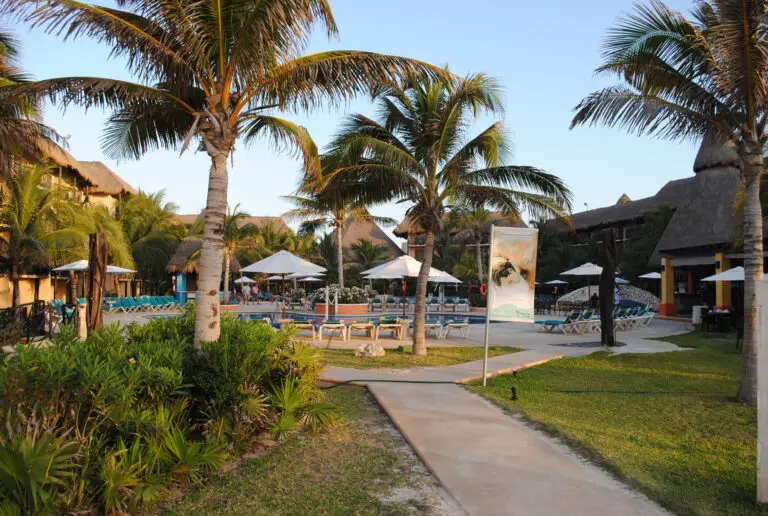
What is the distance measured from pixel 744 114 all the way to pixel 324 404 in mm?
6708

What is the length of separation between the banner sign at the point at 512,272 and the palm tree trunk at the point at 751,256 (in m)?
2.75

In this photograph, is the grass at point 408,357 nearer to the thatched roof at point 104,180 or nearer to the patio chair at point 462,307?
the patio chair at point 462,307

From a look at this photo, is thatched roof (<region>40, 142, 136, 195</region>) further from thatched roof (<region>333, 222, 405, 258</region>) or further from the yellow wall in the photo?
thatched roof (<region>333, 222, 405, 258</region>)

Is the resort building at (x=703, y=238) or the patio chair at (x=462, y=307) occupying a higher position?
the resort building at (x=703, y=238)

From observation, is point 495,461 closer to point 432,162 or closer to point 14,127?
point 432,162

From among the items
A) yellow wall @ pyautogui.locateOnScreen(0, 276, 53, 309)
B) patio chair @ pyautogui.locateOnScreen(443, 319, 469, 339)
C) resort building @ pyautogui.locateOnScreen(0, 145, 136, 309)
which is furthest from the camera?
resort building @ pyautogui.locateOnScreen(0, 145, 136, 309)

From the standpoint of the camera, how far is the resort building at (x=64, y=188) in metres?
21.3

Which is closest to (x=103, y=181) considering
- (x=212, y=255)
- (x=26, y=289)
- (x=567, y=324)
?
(x=26, y=289)

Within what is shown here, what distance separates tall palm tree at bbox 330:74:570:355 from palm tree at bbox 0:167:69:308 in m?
11.4

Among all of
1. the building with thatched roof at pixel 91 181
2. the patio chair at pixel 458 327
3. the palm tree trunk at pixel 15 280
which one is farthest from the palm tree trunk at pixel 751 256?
the building with thatched roof at pixel 91 181

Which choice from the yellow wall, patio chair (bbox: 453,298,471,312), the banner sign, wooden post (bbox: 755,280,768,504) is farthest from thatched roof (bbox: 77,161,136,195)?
wooden post (bbox: 755,280,768,504)

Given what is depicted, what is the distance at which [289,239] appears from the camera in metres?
48.0

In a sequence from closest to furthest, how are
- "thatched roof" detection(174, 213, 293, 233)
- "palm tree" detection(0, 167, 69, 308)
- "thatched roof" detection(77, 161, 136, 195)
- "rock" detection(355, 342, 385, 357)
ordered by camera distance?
"rock" detection(355, 342, 385, 357) < "palm tree" detection(0, 167, 69, 308) < "thatched roof" detection(77, 161, 136, 195) < "thatched roof" detection(174, 213, 293, 233)

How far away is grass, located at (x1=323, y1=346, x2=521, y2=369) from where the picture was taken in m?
11.2
